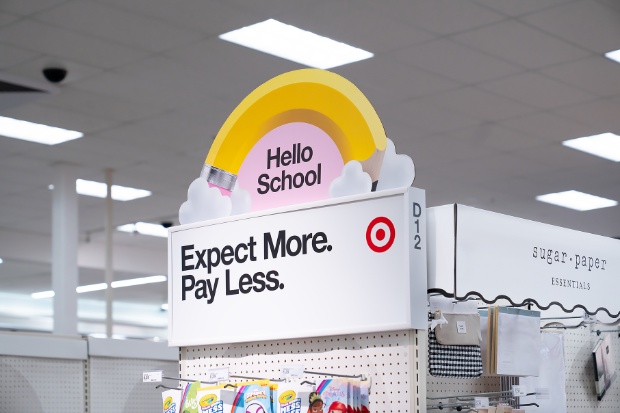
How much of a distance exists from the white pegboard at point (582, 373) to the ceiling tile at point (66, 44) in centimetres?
427

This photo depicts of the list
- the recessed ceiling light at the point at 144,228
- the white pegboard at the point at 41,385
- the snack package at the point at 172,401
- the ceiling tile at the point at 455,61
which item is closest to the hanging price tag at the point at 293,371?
the snack package at the point at 172,401

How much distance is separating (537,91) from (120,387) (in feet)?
16.3

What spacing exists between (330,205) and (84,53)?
15.6 ft

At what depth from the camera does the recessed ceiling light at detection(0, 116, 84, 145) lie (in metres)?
8.89

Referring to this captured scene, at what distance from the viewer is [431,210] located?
302 centimetres

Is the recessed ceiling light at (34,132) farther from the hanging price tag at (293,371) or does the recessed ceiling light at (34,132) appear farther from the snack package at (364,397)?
the snack package at (364,397)

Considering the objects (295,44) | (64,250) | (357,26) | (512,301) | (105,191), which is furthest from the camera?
(105,191)

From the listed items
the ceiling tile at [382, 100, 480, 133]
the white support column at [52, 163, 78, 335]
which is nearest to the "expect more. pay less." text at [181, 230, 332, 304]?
the ceiling tile at [382, 100, 480, 133]

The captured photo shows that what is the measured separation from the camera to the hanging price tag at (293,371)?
9.78ft

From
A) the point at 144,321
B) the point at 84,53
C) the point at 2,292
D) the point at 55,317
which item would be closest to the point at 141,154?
the point at 55,317

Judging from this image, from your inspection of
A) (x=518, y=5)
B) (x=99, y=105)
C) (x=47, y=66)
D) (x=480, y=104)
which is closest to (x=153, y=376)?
(x=518, y=5)

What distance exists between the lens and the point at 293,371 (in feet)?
9.80

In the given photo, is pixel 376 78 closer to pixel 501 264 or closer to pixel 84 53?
pixel 84 53

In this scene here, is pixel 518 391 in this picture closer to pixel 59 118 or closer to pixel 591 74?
pixel 591 74
